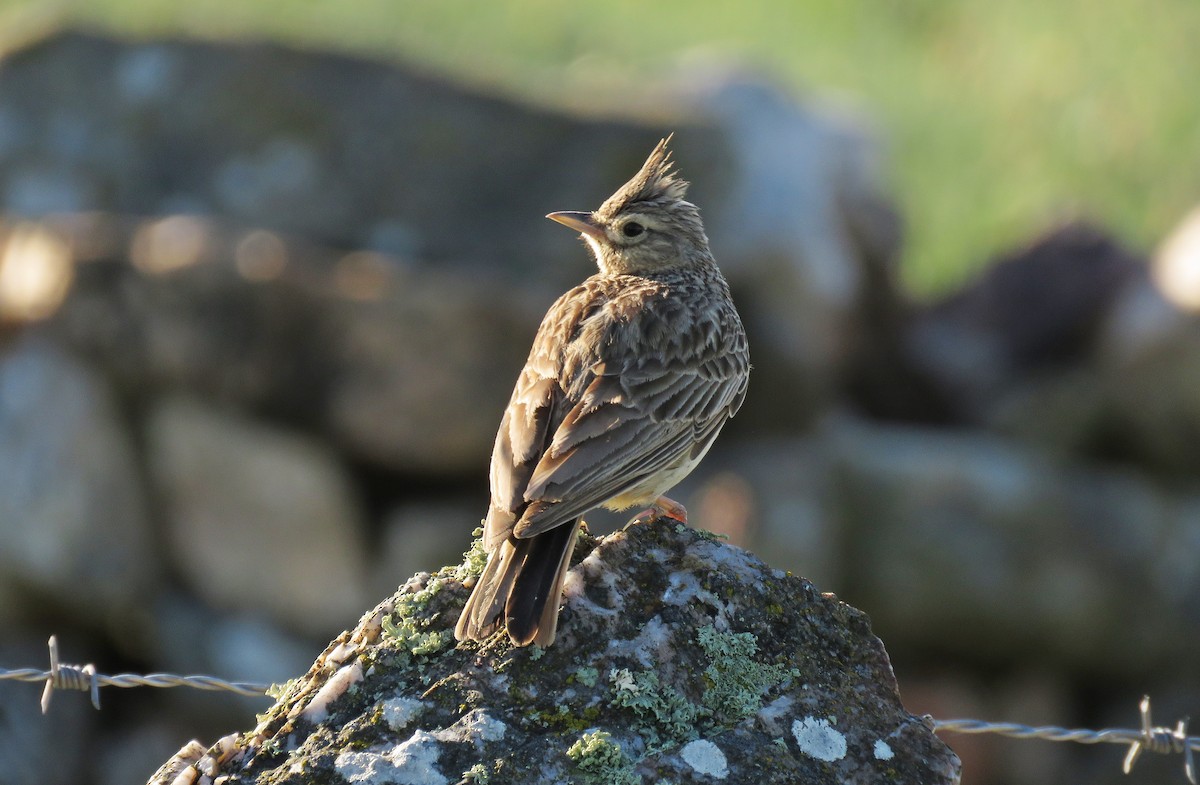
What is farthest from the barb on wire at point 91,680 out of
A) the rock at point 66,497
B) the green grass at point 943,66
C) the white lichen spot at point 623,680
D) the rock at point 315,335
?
the green grass at point 943,66

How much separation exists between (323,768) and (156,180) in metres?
9.80

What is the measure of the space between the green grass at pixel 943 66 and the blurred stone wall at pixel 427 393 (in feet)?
9.79

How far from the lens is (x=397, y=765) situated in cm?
378

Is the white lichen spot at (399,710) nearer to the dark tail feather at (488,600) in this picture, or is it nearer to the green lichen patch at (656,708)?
the dark tail feather at (488,600)

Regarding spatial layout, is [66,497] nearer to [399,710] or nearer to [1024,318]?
[399,710]

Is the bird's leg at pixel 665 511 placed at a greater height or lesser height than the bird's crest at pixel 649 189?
lesser

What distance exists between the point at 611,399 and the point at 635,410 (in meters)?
0.08

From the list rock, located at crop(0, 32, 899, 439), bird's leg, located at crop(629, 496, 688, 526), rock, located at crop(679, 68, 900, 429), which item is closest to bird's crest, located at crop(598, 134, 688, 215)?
bird's leg, located at crop(629, 496, 688, 526)

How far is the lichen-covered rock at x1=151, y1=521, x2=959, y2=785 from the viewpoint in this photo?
150 inches

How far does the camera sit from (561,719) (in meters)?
3.90

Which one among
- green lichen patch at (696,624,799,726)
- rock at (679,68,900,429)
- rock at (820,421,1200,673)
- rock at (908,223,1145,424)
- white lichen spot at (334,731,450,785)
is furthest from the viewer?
rock at (908,223,1145,424)

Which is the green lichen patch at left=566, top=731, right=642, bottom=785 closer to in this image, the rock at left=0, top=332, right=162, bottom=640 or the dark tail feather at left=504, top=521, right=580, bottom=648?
the dark tail feather at left=504, top=521, right=580, bottom=648

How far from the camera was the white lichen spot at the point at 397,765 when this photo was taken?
3756mm

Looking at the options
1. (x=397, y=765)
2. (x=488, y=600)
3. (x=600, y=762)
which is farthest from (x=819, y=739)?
(x=397, y=765)
